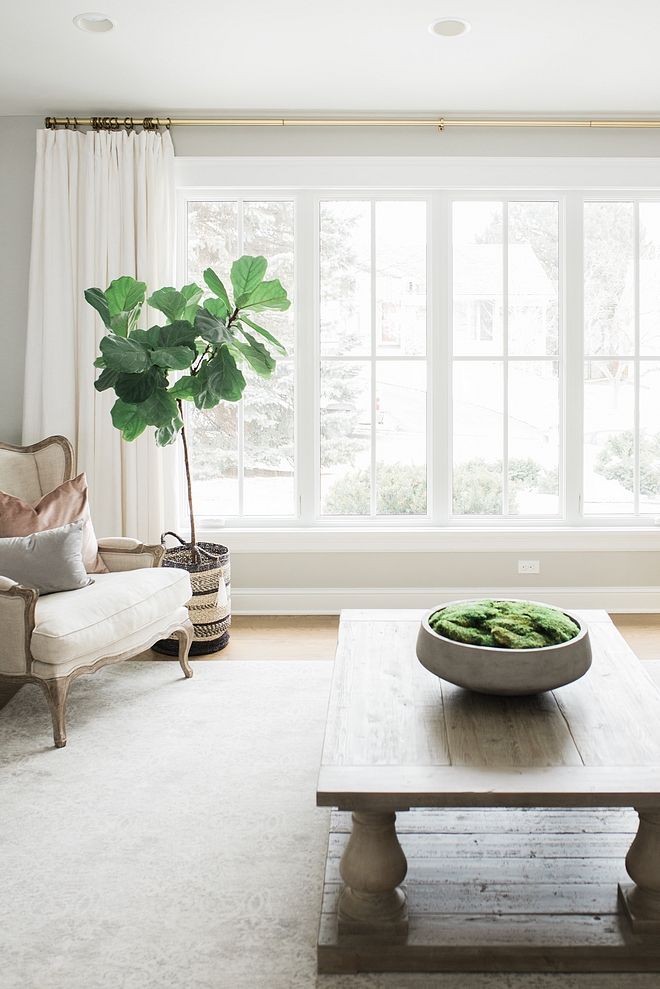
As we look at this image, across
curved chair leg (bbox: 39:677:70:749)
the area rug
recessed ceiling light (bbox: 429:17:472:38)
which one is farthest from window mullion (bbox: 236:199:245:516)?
curved chair leg (bbox: 39:677:70:749)

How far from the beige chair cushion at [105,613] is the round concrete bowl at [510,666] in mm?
1424

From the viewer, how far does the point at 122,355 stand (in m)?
3.46

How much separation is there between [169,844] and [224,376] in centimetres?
203

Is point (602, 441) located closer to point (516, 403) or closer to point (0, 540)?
point (516, 403)

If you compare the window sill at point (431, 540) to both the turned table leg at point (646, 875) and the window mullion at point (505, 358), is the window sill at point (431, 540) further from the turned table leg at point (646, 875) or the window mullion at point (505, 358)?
the turned table leg at point (646, 875)

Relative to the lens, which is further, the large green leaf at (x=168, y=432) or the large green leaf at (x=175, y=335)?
the large green leaf at (x=168, y=432)

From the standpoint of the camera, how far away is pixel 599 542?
442 centimetres

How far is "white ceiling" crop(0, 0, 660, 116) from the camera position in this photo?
3098mm

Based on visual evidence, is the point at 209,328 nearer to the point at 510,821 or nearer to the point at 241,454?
the point at 241,454

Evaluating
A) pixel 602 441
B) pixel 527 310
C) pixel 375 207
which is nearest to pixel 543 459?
pixel 602 441

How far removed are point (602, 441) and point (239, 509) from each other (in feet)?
6.64

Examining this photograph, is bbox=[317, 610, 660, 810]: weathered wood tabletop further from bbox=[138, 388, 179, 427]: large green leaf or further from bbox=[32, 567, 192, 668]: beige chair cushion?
bbox=[138, 388, 179, 427]: large green leaf

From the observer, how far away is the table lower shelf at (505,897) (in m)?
1.72

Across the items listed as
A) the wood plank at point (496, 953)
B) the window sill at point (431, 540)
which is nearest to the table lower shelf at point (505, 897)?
the wood plank at point (496, 953)
